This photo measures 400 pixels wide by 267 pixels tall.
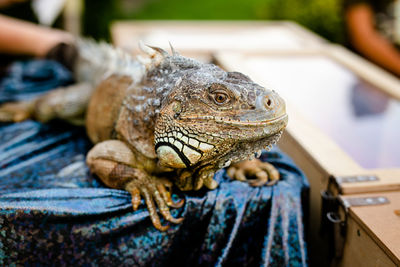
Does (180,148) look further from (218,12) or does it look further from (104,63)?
(218,12)

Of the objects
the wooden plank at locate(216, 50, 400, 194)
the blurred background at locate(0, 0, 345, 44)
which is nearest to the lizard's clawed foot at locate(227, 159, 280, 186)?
the wooden plank at locate(216, 50, 400, 194)

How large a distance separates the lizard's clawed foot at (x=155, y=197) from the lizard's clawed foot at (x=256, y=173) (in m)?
0.35

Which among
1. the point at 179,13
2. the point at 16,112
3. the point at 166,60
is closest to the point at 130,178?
the point at 166,60

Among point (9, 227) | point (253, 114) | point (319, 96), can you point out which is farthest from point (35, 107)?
point (319, 96)

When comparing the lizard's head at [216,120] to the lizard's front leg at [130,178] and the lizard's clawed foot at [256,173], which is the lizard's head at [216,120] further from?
the lizard's clawed foot at [256,173]

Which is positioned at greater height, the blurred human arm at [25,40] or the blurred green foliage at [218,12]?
the blurred human arm at [25,40]

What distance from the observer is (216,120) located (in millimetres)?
1380

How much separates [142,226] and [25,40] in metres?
2.99

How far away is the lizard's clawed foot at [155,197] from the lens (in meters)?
1.69

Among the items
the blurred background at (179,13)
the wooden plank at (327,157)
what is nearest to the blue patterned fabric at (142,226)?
the wooden plank at (327,157)

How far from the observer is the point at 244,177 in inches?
75.4

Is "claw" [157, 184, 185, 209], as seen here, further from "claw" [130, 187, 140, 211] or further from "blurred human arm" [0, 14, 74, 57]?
"blurred human arm" [0, 14, 74, 57]

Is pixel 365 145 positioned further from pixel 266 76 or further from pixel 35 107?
pixel 35 107

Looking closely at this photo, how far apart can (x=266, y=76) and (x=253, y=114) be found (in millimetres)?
1715
